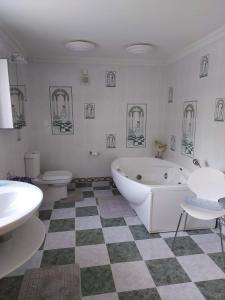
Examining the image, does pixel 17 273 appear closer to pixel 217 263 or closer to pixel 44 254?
pixel 44 254

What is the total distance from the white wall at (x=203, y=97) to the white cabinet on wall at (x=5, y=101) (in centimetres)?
222

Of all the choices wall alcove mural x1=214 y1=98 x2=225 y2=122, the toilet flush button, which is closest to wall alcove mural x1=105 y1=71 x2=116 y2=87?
the toilet flush button

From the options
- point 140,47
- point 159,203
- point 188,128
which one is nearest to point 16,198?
point 159,203

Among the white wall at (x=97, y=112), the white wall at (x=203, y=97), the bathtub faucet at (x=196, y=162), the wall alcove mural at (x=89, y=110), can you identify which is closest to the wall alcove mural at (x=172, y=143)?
the white wall at (x=203, y=97)

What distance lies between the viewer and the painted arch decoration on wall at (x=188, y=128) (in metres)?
3.04

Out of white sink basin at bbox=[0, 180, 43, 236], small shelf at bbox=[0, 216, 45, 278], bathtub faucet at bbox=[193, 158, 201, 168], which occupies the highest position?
white sink basin at bbox=[0, 180, 43, 236]

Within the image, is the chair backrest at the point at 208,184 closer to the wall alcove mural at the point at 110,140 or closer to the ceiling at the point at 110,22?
the ceiling at the point at 110,22

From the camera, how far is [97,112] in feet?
12.7

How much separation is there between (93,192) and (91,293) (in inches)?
82.1

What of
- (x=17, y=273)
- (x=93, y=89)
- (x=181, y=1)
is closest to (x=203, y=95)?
(x=181, y=1)

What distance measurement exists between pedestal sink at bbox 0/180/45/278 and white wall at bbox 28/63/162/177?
2171 mm

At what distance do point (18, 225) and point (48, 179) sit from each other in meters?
2.19

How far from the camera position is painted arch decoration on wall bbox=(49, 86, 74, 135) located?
146 inches

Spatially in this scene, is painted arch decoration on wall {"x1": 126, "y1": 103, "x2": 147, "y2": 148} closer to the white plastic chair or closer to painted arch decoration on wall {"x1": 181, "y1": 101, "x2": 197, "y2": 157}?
painted arch decoration on wall {"x1": 181, "y1": 101, "x2": 197, "y2": 157}
